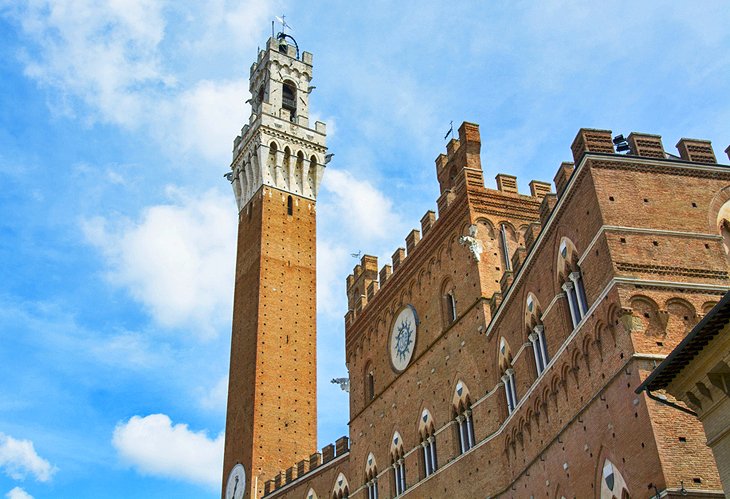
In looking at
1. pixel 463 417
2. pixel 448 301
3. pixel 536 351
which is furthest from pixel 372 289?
pixel 536 351

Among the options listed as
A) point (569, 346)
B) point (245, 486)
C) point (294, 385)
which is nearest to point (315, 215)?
point (294, 385)

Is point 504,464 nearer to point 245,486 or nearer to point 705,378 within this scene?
point 705,378

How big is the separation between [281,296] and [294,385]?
441 cm

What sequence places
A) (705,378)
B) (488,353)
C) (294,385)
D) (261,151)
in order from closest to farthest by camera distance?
(705,378), (488,353), (294,385), (261,151)

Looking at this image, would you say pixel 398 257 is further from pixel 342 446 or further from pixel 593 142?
pixel 593 142

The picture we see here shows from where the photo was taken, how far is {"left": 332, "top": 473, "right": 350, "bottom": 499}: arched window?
25.6 metres

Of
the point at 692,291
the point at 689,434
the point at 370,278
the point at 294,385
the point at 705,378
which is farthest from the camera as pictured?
the point at 294,385

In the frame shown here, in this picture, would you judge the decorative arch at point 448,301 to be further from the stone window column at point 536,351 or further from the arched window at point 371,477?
A: the arched window at point 371,477

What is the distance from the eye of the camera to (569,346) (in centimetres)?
1377

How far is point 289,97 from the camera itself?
4722cm

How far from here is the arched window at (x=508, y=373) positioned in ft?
55.8

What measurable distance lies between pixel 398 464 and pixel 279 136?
82.3ft

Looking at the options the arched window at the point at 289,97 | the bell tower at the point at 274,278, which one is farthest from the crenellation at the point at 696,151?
the arched window at the point at 289,97

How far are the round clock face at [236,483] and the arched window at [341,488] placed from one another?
8.49m
